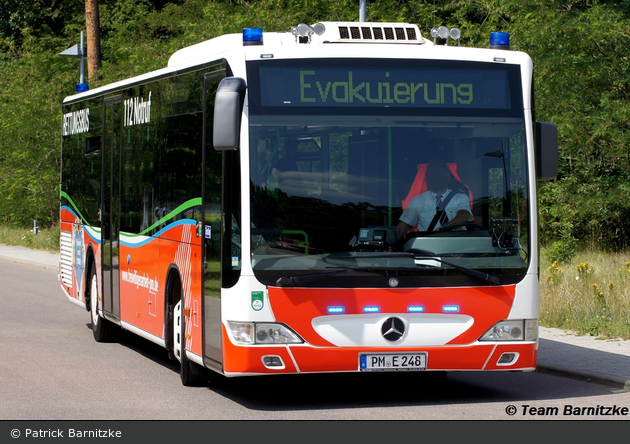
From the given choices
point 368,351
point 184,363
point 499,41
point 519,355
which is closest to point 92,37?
point 184,363

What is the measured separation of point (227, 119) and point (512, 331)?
112 inches

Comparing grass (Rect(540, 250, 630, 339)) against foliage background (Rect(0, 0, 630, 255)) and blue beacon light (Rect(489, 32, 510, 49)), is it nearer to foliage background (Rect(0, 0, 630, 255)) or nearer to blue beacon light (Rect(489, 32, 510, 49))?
foliage background (Rect(0, 0, 630, 255))

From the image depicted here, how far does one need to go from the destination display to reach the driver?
571 millimetres

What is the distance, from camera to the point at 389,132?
8.47 meters

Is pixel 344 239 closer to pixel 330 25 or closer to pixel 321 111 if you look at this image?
pixel 321 111

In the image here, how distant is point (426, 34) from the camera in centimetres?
2852

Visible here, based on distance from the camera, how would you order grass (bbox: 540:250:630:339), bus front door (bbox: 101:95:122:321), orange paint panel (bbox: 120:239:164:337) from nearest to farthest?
orange paint panel (bbox: 120:239:164:337) < bus front door (bbox: 101:95:122:321) < grass (bbox: 540:250:630:339)

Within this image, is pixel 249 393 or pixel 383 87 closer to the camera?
pixel 383 87

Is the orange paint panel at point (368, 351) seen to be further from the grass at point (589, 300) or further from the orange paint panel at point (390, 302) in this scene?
the grass at point (589, 300)

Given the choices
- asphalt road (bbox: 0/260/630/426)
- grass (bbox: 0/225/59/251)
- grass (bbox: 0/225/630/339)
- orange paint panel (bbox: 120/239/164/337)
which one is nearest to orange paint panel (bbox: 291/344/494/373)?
asphalt road (bbox: 0/260/630/426)

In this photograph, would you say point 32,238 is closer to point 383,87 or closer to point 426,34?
point 426,34

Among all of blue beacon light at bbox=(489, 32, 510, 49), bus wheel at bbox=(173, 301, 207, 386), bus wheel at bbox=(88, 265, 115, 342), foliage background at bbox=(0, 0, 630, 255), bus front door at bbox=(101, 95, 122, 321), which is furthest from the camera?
foliage background at bbox=(0, 0, 630, 255)

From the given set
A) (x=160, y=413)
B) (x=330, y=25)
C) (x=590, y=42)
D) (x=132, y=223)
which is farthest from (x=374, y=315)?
(x=590, y=42)

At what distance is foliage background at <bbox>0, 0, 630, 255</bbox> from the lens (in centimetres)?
2003
